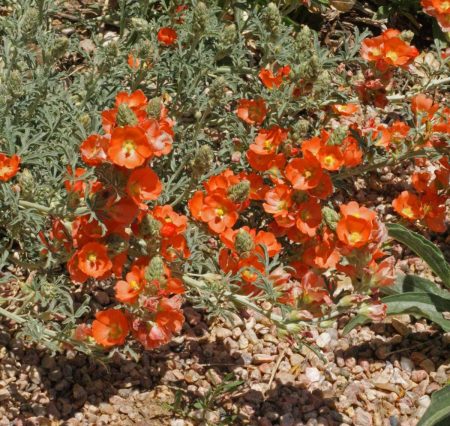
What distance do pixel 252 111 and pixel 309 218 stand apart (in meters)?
0.65

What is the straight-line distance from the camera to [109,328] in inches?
107

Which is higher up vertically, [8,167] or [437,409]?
[8,167]

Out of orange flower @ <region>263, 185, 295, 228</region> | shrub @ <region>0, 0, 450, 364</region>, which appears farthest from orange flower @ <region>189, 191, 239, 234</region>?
orange flower @ <region>263, 185, 295, 228</region>

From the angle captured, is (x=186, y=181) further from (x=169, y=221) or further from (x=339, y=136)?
(x=339, y=136)

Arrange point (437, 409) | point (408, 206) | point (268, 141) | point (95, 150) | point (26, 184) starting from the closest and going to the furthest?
1. point (95, 150)
2. point (26, 184)
3. point (437, 409)
4. point (268, 141)
5. point (408, 206)

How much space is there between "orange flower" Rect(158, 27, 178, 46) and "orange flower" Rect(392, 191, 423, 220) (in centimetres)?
121

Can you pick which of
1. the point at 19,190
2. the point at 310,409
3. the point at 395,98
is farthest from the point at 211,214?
the point at 395,98

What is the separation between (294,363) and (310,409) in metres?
0.22

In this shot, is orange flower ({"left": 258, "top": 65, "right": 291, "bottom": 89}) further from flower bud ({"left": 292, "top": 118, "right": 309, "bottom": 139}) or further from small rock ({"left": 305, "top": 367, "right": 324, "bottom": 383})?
small rock ({"left": 305, "top": 367, "right": 324, "bottom": 383})

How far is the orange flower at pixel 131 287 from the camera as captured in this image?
260 centimetres

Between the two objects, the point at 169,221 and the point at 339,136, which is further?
the point at 339,136

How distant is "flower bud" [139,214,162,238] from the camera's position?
2.63 m

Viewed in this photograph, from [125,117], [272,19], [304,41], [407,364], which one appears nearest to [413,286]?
[407,364]

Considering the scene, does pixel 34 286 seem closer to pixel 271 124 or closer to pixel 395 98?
pixel 271 124
